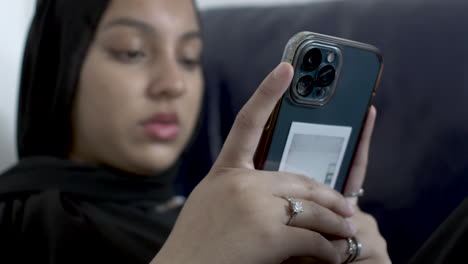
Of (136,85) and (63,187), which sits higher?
(136,85)

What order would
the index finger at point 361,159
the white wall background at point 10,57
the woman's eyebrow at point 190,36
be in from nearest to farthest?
the index finger at point 361,159, the woman's eyebrow at point 190,36, the white wall background at point 10,57

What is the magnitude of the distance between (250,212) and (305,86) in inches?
4.3

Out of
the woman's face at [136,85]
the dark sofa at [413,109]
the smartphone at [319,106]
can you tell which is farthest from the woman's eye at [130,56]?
the smartphone at [319,106]

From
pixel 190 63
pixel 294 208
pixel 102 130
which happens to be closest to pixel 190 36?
pixel 190 63

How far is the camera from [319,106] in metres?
0.35

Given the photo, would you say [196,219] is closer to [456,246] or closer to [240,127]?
[240,127]

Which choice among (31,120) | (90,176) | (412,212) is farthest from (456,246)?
(31,120)

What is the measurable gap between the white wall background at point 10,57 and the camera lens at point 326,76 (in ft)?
2.10

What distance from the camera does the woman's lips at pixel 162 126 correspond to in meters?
0.60

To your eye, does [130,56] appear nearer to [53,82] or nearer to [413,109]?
[53,82]

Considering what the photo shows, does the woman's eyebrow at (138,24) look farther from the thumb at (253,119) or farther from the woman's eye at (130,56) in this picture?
the thumb at (253,119)

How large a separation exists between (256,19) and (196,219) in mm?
530

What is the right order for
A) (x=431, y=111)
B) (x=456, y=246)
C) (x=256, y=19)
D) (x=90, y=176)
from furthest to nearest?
(x=256, y=19)
(x=90, y=176)
(x=431, y=111)
(x=456, y=246)

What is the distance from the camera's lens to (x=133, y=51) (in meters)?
0.59
